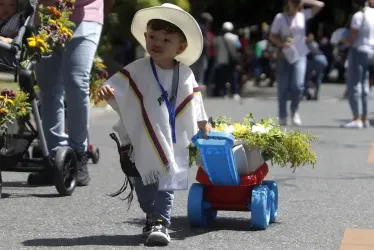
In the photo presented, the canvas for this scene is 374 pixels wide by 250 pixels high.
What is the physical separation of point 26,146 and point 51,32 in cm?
92

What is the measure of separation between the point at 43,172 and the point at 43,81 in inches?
27.8

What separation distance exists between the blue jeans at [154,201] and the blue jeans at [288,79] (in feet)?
32.0

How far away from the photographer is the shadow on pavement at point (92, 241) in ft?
21.0

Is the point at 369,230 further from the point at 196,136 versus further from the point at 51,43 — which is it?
the point at 51,43

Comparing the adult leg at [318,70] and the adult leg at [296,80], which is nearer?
the adult leg at [296,80]

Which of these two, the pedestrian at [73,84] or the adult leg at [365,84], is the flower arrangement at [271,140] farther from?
the adult leg at [365,84]

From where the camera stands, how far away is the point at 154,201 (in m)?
6.57

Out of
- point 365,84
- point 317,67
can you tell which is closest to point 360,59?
point 365,84

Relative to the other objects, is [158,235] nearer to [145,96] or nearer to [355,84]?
[145,96]

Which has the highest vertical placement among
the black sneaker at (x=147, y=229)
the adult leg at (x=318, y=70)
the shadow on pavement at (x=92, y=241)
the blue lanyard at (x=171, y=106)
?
the blue lanyard at (x=171, y=106)

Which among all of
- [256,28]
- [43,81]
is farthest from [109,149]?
[256,28]

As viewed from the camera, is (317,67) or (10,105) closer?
(10,105)

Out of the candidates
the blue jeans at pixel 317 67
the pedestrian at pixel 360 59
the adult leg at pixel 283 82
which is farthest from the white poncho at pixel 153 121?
the blue jeans at pixel 317 67

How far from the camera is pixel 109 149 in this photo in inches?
492
